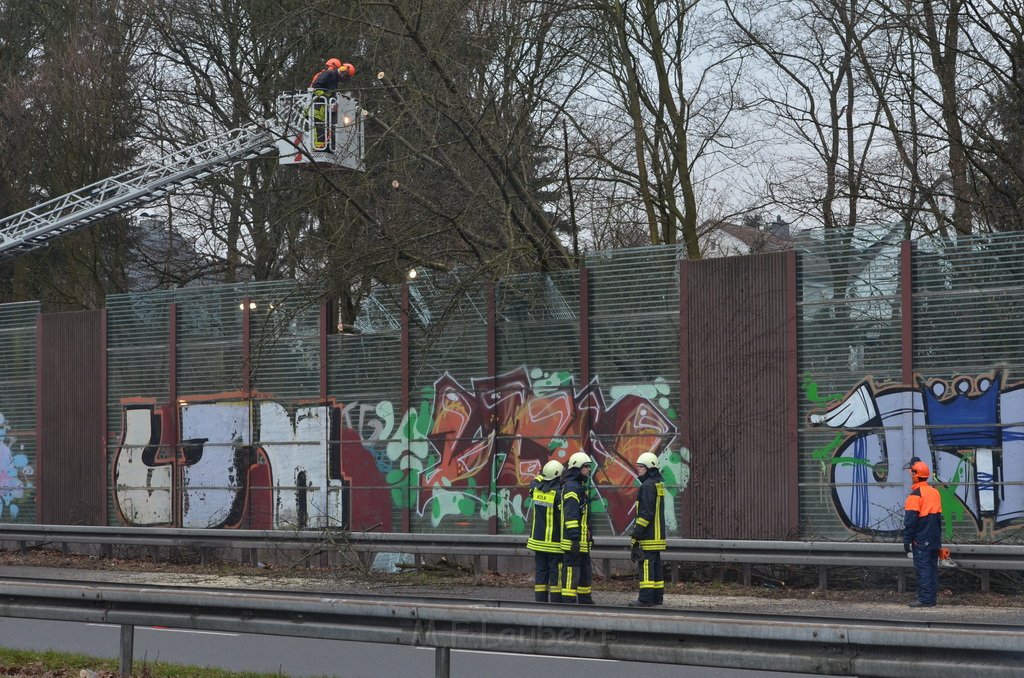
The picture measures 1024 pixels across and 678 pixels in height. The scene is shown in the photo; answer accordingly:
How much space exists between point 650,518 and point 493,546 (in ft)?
15.3

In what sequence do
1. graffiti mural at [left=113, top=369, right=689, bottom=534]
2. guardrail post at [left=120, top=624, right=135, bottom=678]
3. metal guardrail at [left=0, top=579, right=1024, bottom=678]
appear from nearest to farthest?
metal guardrail at [left=0, top=579, right=1024, bottom=678], guardrail post at [left=120, top=624, right=135, bottom=678], graffiti mural at [left=113, top=369, right=689, bottom=534]

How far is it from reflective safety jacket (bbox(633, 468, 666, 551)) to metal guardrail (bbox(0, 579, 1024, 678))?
4.21 m

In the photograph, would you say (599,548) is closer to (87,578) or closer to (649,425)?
(649,425)

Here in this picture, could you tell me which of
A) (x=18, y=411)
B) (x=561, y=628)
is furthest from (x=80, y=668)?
(x=18, y=411)

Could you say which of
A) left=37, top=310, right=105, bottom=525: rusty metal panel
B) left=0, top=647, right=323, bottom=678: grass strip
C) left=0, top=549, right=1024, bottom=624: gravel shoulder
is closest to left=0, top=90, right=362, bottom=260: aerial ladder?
left=37, top=310, right=105, bottom=525: rusty metal panel

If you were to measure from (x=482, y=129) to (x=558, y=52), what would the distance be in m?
4.37

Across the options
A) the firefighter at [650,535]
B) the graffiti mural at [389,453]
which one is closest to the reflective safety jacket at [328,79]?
the graffiti mural at [389,453]

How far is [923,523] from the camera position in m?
13.9

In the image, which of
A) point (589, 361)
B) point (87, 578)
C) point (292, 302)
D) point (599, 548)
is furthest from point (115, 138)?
point (599, 548)

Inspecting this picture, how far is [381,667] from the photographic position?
1133cm

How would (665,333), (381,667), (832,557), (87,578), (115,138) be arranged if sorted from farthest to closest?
Answer: 1. (115,138)
2. (87,578)
3. (665,333)
4. (832,557)
5. (381,667)

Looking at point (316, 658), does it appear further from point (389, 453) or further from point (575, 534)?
point (389, 453)

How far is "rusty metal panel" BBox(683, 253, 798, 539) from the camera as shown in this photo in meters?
17.7

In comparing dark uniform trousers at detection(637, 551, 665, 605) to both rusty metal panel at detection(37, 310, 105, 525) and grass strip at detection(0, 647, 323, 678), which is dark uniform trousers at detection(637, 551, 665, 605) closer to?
grass strip at detection(0, 647, 323, 678)
